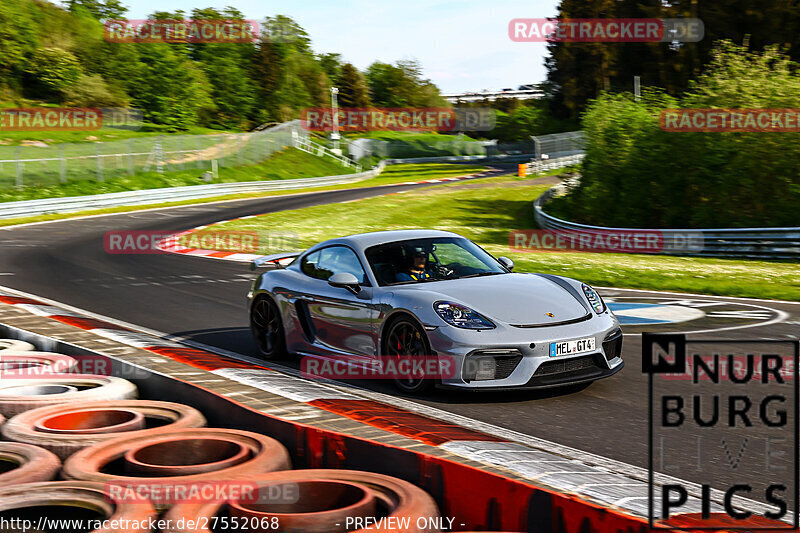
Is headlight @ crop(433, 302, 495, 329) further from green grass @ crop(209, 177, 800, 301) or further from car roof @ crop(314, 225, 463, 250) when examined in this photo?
green grass @ crop(209, 177, 800, 301)

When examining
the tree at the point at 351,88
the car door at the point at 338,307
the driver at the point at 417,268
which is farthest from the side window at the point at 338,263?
the tree at the point at 351,88

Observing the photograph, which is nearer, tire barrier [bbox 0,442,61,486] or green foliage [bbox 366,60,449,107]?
tire barrier [bbox 0,442,61,486]

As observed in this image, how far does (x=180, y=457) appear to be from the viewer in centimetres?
499

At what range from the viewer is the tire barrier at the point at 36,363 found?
6949 mm

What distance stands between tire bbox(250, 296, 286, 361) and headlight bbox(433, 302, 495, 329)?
238 cm

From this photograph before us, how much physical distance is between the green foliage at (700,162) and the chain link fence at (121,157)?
76.0 ft

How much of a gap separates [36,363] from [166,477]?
3.42 meters

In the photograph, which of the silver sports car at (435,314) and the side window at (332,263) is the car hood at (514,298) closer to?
the silver sports car at (435,314)

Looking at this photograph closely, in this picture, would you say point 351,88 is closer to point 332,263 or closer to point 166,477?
point 332,263

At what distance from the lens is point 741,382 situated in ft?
24.5

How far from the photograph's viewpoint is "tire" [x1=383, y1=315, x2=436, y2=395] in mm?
7203

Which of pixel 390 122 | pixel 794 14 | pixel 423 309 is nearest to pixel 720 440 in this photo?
pixel 423 309

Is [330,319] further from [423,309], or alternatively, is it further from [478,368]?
[478,368]

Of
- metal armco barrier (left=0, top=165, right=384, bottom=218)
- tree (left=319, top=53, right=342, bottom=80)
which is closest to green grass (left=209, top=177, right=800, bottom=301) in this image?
metal armco barrier (left=0, top=165, right=384, bottom=218)
